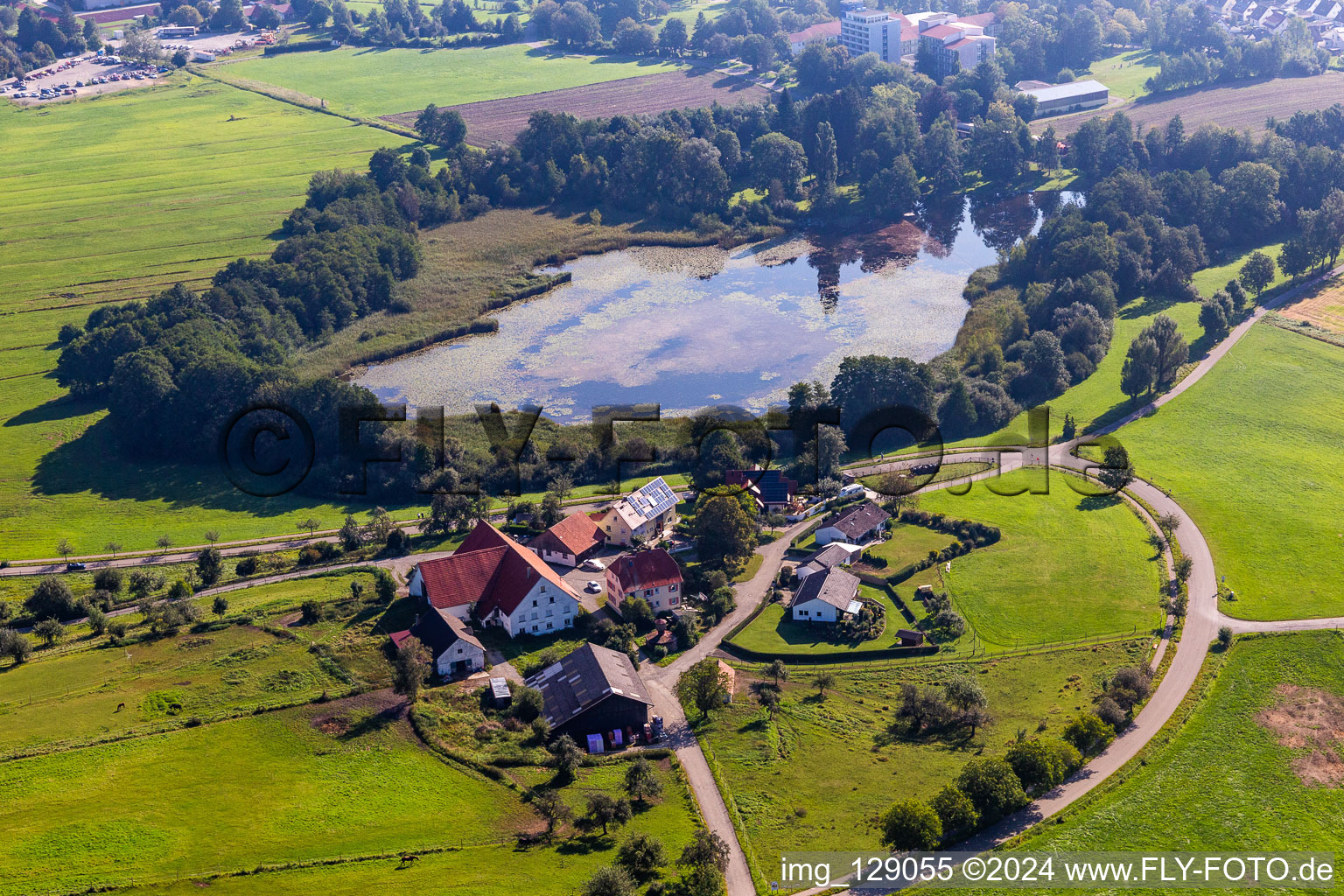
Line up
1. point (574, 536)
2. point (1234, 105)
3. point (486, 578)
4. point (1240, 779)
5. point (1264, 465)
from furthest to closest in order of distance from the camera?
point (1234, 105) < point (1264, 465) < point (574, 536) < point (486, 578) < point (1240, 779)

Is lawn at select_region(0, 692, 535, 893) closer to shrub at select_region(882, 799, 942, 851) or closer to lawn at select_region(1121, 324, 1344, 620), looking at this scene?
shrub at select_region(882, 799, 942, 851)

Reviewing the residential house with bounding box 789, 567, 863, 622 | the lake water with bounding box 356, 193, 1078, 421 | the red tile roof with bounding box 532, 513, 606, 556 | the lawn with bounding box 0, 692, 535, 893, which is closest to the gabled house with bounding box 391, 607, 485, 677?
the lawn with bounding box 0, 692, 535, 893

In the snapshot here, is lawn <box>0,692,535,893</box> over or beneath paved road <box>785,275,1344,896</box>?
over

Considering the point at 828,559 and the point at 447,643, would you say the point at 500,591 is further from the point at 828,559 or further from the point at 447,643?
the point at 828,559

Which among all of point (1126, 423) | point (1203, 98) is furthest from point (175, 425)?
point (1203, 98)

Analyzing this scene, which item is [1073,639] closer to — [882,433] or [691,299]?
[882,433]

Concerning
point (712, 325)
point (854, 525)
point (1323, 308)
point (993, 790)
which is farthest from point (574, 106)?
point (993, 790)
